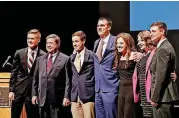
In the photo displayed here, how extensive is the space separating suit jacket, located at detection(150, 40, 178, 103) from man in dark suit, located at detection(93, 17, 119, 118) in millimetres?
635

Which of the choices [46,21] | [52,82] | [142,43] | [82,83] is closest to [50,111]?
[52,82]

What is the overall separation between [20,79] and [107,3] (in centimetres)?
180

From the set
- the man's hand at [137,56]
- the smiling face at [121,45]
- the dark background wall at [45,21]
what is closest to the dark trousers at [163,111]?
the man's hand at [137,56]

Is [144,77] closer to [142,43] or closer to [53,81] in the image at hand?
[142,43]

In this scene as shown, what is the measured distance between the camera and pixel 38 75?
4.57 meters

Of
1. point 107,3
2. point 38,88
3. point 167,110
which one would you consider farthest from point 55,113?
point 107,3

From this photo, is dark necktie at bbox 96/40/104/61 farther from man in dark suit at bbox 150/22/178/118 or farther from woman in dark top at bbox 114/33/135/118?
man in dark suit at bbox 150/22/178/118

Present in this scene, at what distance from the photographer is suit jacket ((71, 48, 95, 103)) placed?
14.3 feet

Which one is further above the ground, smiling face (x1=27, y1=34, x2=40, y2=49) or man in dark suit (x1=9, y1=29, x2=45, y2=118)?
smiling face (x1=27, y1=34, x2=40, y2=49)

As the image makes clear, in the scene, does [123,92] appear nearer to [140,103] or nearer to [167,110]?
[140,103]

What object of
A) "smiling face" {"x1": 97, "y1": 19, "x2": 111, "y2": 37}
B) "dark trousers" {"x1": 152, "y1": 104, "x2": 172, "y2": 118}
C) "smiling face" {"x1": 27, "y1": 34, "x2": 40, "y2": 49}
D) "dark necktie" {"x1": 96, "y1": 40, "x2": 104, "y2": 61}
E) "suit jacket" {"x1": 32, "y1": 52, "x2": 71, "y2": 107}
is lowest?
"dark trousers" {"x1": 152, "y1": 104, "x2": 172, "y2": 118}

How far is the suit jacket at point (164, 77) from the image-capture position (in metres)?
3.60

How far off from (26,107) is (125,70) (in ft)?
4.16

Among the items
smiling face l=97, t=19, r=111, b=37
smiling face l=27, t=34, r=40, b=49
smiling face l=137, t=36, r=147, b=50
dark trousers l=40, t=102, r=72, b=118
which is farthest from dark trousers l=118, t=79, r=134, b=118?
smiling face l=27, t=34, r=40, b=49
